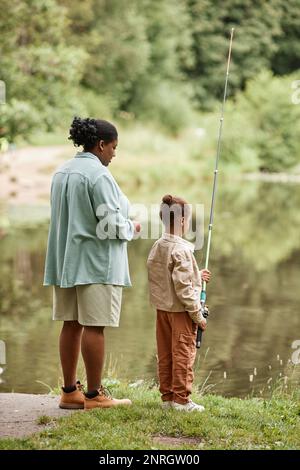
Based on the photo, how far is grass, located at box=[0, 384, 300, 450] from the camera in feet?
14.9

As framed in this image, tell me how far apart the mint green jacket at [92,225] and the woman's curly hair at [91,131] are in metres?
0.14

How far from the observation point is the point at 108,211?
502cm

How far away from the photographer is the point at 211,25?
5284 centimetres

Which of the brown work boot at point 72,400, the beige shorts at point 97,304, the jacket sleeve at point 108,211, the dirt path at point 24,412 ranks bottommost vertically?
the dirt path at point 24,412

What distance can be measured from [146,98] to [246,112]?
16.7 ft

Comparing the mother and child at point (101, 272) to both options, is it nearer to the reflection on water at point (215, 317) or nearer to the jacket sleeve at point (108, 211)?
the jacket sleeve at point (108, 211)

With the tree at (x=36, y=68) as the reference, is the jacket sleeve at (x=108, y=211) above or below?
below

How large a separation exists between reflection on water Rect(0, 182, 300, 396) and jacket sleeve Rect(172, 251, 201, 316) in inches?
120

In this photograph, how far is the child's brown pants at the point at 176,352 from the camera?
5234 mm

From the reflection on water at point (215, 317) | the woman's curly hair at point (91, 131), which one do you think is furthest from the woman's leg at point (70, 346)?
the reflection on water at point (215, 317)

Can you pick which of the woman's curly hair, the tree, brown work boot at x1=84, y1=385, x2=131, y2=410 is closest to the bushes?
the tree

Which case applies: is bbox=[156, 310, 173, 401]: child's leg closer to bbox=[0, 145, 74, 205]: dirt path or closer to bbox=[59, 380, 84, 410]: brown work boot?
bbox=[59, 380, 84, 410]: brown work boot

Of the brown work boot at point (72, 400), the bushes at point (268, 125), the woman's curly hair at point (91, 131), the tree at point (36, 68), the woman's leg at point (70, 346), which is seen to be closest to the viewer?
the woman's curly hair at point (91, 131)
